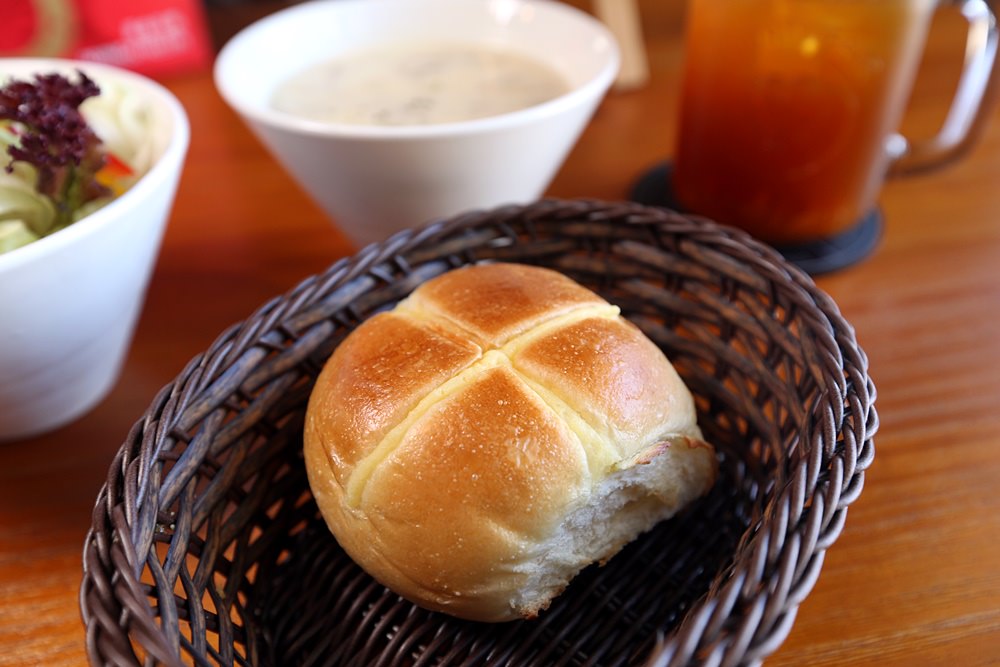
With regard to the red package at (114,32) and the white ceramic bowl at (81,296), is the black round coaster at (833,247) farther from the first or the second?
the red package at (114,32)

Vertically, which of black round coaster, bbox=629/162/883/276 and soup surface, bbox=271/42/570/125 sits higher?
soup surface, bbox=271/42/570/125

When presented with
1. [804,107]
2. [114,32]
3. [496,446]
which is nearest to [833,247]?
[804,107]

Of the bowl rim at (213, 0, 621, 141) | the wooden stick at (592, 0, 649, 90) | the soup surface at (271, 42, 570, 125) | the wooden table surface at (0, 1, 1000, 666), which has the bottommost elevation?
the wooden table surface at (0, 1, 1000, 666)

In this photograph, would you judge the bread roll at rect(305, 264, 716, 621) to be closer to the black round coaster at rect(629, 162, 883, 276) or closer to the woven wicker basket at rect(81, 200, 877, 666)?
the woven wicker basket at rect(81, 200, 877, 666)

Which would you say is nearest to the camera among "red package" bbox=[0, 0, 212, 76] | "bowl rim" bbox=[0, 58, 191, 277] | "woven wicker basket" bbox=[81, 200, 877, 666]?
"woven wicker basket" bbox=[81, 200, 877, 666]

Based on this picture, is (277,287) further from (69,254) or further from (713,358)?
(713,358)

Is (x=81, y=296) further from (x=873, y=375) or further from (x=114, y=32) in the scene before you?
(x=114, y=32)

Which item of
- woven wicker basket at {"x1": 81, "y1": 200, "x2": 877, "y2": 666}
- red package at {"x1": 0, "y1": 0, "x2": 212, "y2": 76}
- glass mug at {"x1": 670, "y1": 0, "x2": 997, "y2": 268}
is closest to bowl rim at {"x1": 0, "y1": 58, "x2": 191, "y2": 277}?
woven wicker basket at {"x1": 81, "y1": 200, "x2": 877, "y2": 666}

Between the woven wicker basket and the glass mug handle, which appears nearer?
the woven wicker basket

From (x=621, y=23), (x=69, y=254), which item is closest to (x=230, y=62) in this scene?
(x=69, y=254)
